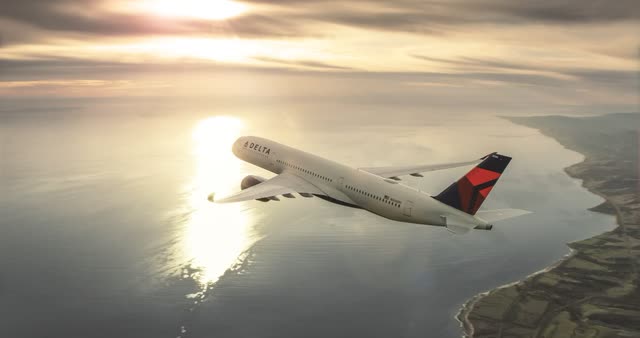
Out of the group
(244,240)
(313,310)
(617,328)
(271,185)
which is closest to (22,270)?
(244,240)

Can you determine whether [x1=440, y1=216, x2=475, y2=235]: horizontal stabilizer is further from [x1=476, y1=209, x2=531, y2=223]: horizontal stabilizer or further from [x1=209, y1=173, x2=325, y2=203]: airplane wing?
[x1=209, y1=173, x2=325, y2=203]: airplane wing

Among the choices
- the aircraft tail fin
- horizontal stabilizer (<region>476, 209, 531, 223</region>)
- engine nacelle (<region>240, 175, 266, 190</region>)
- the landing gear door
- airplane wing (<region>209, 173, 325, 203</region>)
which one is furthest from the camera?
engine nacelle (<region>240, 175, 266, 190</region>)

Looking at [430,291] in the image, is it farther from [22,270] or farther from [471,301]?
[22,270]

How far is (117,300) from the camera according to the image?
133250mm

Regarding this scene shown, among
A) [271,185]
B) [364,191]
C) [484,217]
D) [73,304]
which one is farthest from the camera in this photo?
[73,304]

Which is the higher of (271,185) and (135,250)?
(271,185)

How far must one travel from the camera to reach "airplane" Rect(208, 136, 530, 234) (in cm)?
6894

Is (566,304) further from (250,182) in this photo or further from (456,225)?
(250,182)

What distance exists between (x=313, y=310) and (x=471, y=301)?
48.4 metres

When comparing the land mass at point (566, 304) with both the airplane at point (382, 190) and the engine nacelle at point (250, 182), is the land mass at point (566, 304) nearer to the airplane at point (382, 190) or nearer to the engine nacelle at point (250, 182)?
the airplane at point (382, 190)

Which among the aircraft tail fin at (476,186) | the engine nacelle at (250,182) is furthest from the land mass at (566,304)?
the engine nacelle at (250,182)

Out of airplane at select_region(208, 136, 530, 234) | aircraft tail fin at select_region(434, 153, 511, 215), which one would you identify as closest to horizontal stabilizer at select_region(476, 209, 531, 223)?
airplane at select_region(208, 136, 530, 234)

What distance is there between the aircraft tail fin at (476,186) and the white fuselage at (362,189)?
1.18 m

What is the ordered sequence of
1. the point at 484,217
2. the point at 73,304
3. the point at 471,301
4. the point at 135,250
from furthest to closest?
1. the point at 135,250
2. the point at 471,301
3. the point at 73,304
4. the point at 484,217
